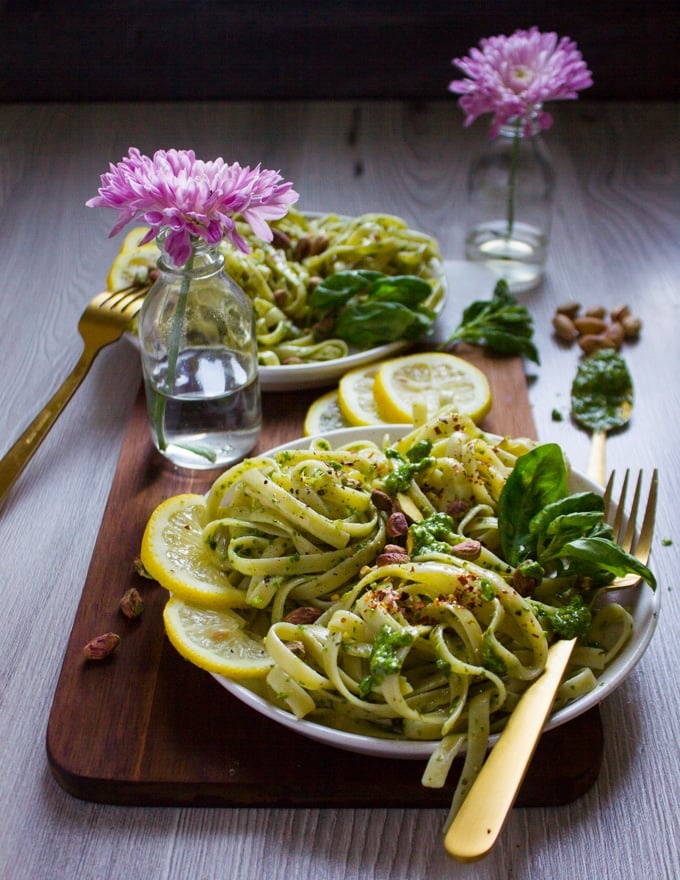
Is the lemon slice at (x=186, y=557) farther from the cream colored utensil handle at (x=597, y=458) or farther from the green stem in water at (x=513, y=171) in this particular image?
the green stem in water at (x=513, y=171)

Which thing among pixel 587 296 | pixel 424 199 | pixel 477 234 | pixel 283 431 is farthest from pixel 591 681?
pixel 424 199

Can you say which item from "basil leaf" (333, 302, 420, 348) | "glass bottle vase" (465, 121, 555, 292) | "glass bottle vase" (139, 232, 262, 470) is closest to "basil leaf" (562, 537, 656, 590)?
"glass bottle vase" (139, 232, 262, 470)

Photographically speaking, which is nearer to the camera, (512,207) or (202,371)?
(202,371)

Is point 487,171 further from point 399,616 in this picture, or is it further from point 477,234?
point 399,616

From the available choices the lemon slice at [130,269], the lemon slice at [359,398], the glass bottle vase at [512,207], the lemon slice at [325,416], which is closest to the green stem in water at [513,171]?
the glass bottle vase at [512,207]

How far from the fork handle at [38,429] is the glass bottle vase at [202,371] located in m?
0.29

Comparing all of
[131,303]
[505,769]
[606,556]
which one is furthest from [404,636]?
[131,303]

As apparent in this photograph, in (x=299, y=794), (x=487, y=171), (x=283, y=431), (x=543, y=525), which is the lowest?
(x=299, y=794)

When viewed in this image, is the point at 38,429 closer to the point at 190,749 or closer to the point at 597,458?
the point at 190,749

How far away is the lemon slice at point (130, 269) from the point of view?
9.46ft

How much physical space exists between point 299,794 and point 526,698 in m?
0.41

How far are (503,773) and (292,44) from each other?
361cm

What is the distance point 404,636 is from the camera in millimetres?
1696

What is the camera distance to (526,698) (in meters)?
1.67
